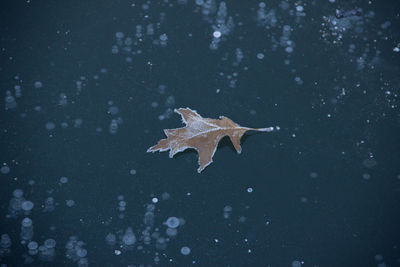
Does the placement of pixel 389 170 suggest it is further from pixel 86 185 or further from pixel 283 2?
pixel 86 185

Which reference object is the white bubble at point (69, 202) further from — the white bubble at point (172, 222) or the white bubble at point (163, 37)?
the white bubble at point (163, 37)

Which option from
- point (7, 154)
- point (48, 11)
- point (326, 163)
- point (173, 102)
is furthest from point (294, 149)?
point (48, 11)

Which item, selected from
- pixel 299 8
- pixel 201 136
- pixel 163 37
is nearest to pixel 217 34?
pixel 163 37

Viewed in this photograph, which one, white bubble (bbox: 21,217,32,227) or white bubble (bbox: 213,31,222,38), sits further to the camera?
white bubble (bbox: 213,31,222,38)

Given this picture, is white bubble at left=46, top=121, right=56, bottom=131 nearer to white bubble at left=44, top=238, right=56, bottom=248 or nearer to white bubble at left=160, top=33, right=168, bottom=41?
white bubble at left=44, top=238, right=56, bottom=248

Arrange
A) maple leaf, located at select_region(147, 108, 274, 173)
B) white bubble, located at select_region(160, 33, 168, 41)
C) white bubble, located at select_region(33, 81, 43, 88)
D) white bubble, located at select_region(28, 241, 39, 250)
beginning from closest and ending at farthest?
white bubble, located at select_region(28, 241, 39, 250), maple leaf, located at select_region(147, 108, 274, 173), white bubble, located at select_region(33, 81, 43, 88), white bubble, located at select_region(160, 33, 168, 41)

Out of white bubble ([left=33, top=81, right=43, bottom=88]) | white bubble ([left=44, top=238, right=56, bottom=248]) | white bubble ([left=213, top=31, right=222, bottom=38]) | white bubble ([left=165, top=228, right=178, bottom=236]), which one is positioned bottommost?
white bubble ([left=165, top=228, right=178, bottom=236])

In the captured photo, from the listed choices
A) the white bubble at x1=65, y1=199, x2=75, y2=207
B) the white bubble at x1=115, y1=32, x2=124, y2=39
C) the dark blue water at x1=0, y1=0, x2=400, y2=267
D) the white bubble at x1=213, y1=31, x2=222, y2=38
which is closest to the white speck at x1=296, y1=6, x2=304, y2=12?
the dark blue water at x1=0, y1=0, x2=400, y2=267
